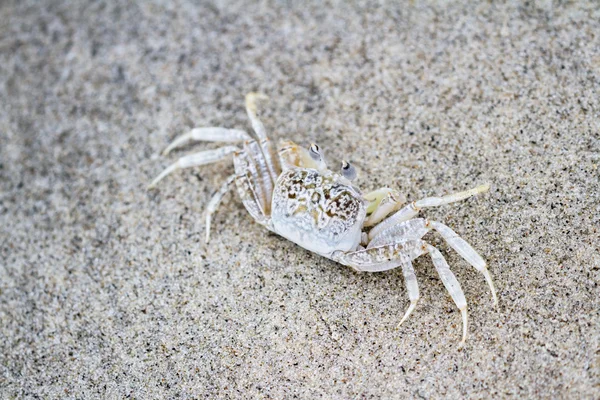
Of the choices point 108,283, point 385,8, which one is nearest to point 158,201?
point 108,283

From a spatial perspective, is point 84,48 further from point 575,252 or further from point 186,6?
point 575,252

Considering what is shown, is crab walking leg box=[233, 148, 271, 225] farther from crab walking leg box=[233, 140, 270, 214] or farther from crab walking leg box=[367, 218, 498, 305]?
crab walking leg box=[367, 218, 498, 305]

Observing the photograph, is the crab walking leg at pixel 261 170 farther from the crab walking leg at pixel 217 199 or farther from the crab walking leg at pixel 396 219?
the crab walking leg at pixel 396 219

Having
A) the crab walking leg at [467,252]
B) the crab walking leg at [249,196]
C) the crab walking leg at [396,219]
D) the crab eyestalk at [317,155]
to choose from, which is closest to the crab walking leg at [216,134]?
the crab walking leg at [249,196]

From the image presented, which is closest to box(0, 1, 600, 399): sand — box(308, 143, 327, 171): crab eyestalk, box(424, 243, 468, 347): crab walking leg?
box(424, 243, 468, 347): crab walking leg

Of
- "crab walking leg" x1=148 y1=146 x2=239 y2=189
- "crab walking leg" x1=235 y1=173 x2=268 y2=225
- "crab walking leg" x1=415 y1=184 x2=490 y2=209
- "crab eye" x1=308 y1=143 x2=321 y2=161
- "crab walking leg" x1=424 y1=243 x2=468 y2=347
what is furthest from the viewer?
"crab walking leg" x1=148 y1=146 x2=239 y2=189

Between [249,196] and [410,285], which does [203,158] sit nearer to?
[249,196]

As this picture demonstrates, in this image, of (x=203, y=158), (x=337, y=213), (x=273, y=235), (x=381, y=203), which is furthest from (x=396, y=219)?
(x=203, y=158)
